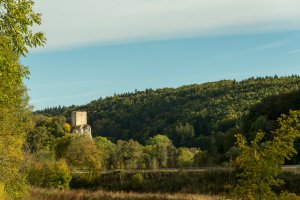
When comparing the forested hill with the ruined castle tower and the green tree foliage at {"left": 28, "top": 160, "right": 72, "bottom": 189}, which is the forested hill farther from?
the green tree foliage at {"left": 28, "top": 160, "right": 72, "bottom": 189}

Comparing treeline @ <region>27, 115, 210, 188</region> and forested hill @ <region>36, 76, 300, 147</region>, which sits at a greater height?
forested hill @ <region>36, 76, 300, 147</region>

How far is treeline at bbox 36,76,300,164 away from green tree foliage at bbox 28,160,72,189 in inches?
1940

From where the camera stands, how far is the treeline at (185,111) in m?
113

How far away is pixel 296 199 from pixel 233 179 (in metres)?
22.8

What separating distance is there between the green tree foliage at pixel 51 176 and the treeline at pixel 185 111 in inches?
Answer: 1940

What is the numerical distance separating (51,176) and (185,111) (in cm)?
9695

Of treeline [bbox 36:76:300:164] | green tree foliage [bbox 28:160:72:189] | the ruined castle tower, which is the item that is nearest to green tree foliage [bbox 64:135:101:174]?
green tree foliage [bbox 28:160:72:189]

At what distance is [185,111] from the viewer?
453 ft

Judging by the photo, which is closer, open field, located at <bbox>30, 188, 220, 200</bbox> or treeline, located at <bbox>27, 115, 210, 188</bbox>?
open field, located at <bbox>30, 188, 220, 200</bbox>

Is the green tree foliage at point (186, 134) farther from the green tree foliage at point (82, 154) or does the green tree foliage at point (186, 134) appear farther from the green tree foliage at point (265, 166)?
the green tree foliage at point (265, 166)

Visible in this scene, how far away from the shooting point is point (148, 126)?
13612 cm

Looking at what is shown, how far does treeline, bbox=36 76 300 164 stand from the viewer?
372 ft

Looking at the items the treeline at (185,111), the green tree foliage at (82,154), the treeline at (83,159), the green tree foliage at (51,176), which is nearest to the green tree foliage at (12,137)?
the green tree foliage at (51,176)

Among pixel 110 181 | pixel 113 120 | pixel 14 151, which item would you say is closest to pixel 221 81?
pixel 113 120
